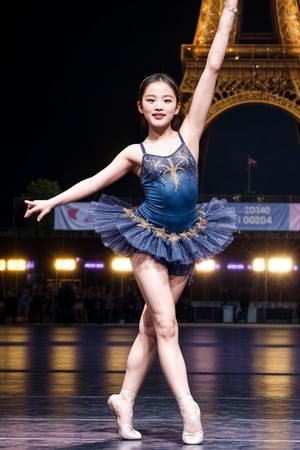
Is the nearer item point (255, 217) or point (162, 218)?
point (162, 218)

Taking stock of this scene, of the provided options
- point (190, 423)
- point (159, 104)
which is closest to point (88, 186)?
point (159, 104)

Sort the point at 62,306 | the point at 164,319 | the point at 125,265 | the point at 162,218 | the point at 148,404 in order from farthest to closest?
1. the point at 125,265
2. the point at 62,306
3. the point at 148,404
4. the point at 162,218
5. the point at 164,319

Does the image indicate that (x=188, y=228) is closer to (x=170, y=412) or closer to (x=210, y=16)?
(x=170, y=412)

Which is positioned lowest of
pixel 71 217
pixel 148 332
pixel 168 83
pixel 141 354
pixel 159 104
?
pixel 141 354

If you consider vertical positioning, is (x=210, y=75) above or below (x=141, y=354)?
above

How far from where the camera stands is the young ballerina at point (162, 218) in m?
5.89

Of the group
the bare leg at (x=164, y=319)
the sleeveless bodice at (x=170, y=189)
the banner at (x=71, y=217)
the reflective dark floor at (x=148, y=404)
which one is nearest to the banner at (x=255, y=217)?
the banner at (x=71, y=217)

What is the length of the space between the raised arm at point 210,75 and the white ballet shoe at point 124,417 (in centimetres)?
160

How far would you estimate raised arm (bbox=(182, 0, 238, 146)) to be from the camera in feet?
20.0

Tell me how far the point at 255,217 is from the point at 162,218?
31.8 m

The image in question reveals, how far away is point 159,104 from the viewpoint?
6188 millimetres

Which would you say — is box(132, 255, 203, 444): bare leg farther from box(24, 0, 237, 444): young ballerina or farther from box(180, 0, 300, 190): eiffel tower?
box(180, 0, 300, 190): eiffel tower

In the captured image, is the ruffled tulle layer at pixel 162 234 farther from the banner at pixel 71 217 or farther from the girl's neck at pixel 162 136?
the banner at pixel 71 217

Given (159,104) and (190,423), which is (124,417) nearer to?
(190,423)
